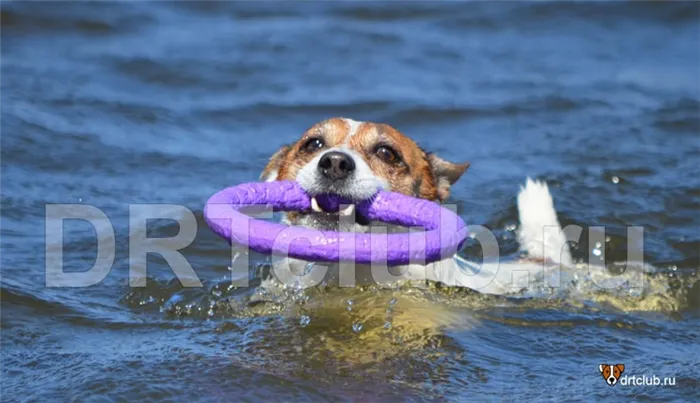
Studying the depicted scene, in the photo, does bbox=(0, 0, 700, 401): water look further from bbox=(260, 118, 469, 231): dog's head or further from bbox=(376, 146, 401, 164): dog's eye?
bbox=(376, 146, 401, 164): dog's eye

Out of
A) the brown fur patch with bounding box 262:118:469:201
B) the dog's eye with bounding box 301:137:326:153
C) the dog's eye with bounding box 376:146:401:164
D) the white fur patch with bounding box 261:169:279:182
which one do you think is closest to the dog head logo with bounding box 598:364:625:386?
the brown fur patch with bounding box 262:118:469:201

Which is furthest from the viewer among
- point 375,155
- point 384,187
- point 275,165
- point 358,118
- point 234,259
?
point 358,118

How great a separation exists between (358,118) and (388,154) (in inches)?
154

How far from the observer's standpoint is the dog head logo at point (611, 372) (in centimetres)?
501

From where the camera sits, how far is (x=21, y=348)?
5332mm

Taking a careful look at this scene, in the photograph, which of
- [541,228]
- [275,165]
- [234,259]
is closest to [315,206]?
[275,165]

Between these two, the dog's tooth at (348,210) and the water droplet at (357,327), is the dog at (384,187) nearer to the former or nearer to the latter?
the dog's tooth at (348,210)

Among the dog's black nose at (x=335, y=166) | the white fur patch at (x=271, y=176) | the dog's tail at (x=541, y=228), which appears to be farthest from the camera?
the dog's tail at (x=541, y=228)

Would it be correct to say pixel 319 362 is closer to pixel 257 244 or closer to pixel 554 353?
pixel 257 244

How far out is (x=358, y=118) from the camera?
10094mm

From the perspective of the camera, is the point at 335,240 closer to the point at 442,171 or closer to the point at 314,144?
the point at 314,144

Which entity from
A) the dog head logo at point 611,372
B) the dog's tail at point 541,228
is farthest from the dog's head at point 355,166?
the dog head logo at point 611,372

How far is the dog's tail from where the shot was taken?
7062 mm

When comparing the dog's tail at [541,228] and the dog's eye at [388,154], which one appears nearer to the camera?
the dog's eye at [388,154]
